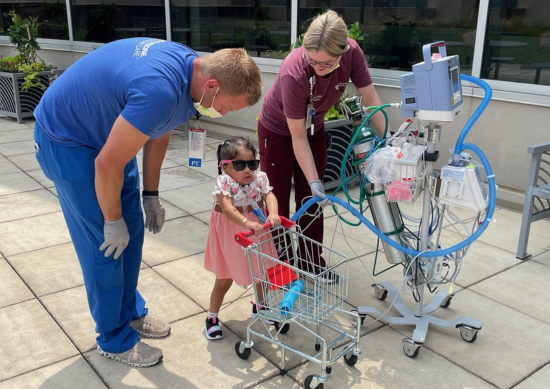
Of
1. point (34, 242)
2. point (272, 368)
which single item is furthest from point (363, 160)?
point (34, 242)

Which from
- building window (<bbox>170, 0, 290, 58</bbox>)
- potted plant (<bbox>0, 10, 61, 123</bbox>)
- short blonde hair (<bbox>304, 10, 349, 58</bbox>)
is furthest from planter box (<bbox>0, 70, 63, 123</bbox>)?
short blonde hair (<bbox>304, 10, 349, 58</bbox>)

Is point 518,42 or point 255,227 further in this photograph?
point 518,42

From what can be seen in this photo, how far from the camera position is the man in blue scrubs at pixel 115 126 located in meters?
2.16

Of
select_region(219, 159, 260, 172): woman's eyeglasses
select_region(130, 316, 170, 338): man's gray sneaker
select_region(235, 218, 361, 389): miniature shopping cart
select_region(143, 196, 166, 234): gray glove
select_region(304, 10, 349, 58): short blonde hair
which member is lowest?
select_region(130, 316, 170, 338): man's gray sneaker

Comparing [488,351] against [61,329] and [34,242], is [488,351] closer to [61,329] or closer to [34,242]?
[61,329]

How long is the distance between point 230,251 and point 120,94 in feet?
3.37

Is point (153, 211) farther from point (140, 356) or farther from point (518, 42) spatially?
point (518, 42)

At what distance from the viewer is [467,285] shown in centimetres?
358

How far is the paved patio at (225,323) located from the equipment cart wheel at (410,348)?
34 millimetres

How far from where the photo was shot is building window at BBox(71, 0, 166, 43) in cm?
834

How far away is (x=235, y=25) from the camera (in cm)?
736

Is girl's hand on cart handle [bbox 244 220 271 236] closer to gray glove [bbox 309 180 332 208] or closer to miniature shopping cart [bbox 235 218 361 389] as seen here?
miniature shopping cart [bbox 235 218 361 389]

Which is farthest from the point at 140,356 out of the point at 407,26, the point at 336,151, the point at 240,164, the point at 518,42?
the point at 407,26

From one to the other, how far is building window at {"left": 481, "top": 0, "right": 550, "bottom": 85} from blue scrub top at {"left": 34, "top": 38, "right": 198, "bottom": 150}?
3.53 m
